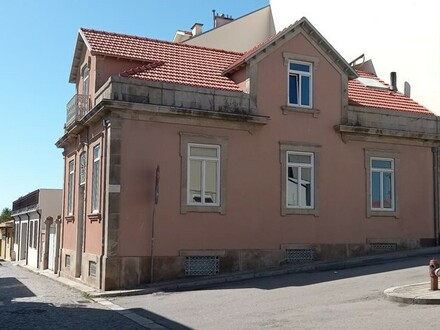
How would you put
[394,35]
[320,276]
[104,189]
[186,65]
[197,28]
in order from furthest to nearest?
[197,28], [394,35], [186,65], [104,189], [320,276]

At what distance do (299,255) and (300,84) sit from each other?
555 centimetres

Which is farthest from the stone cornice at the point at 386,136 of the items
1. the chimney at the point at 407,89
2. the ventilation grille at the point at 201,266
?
the ventilation grille at the point at 201,266

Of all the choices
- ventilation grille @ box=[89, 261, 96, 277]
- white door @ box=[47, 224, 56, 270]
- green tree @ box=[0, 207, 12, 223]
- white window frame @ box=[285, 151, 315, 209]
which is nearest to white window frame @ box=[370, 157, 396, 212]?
white window frame @ box=[285, 151, 315, 209]

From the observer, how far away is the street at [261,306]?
1020 cm

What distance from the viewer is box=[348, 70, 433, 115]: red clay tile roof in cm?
2108

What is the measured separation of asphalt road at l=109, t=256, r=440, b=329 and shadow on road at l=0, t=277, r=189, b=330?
50 centimetres

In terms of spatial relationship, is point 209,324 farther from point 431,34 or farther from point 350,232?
point 431,34

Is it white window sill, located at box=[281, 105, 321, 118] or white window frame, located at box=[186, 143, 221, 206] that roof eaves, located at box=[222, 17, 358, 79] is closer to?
Answer: white window sill, located at box=[281, 105, 321, 118]

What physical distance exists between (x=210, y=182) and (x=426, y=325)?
969cm

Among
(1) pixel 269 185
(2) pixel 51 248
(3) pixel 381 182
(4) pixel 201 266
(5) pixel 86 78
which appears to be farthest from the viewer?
(2) pixel 51 248

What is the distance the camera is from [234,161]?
1816 centimetres

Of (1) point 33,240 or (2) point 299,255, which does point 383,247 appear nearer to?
(2) point 299,255

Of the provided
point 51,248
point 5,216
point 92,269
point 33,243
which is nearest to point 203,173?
point 92,269

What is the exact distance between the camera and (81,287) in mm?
17344
